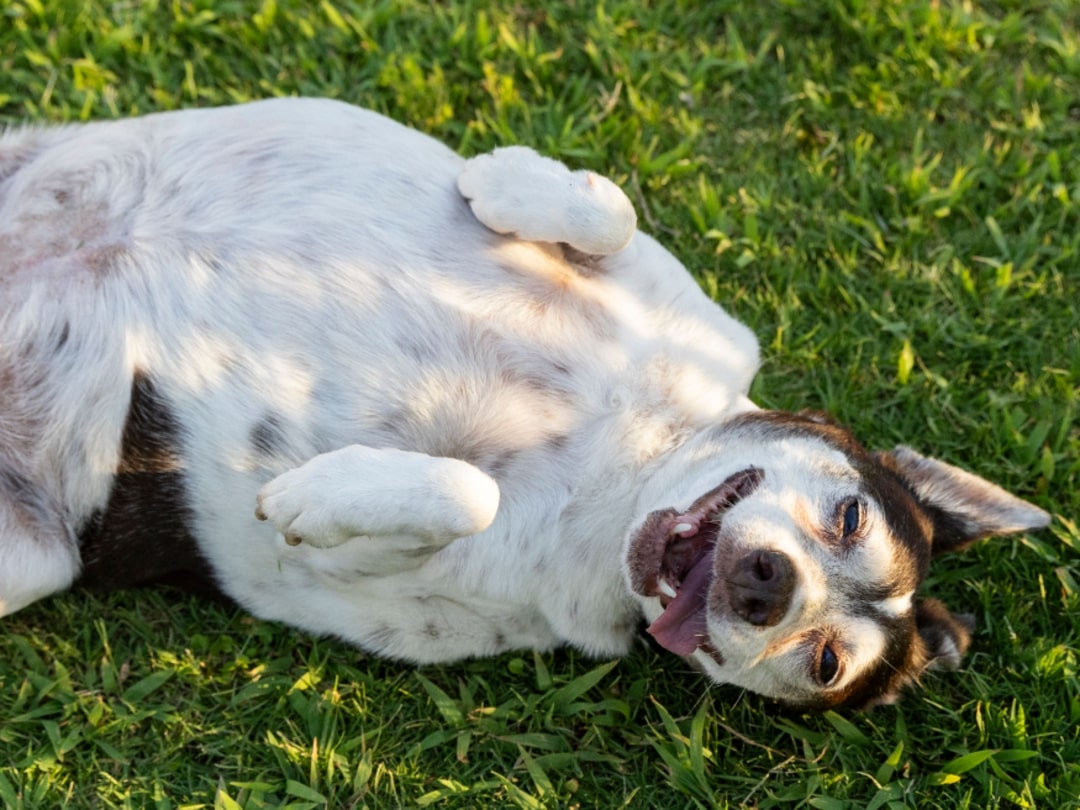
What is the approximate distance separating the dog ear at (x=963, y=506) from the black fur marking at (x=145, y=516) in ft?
8.77

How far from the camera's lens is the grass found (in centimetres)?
410

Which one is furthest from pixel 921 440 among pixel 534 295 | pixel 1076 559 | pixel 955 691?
pixel 534 295

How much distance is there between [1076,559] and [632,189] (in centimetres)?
263

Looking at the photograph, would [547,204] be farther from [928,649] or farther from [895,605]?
[928,649]

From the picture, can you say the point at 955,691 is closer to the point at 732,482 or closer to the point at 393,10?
the point at 732,482

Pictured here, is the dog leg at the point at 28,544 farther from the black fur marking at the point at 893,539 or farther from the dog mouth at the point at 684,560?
the black fur marking at the point at 893,539

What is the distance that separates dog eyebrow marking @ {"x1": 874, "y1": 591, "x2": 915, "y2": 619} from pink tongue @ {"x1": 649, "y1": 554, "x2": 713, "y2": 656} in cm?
61

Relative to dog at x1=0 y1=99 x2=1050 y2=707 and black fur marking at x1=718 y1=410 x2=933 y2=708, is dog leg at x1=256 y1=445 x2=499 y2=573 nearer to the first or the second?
dog at x1=0 y1=99 x2=1050 y2=707

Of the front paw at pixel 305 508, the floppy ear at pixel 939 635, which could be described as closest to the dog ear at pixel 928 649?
the floppy ear at pixel 939 635

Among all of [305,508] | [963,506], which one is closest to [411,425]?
[305,508]

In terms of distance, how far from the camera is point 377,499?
10.9 ft

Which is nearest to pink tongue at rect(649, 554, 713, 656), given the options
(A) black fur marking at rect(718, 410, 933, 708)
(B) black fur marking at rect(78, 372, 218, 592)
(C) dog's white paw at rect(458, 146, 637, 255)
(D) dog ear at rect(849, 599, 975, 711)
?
(A) black fur marking at rect(718, 410, 933, 708)

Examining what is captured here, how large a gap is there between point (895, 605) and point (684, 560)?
0.76 m

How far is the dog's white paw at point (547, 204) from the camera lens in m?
3.83
